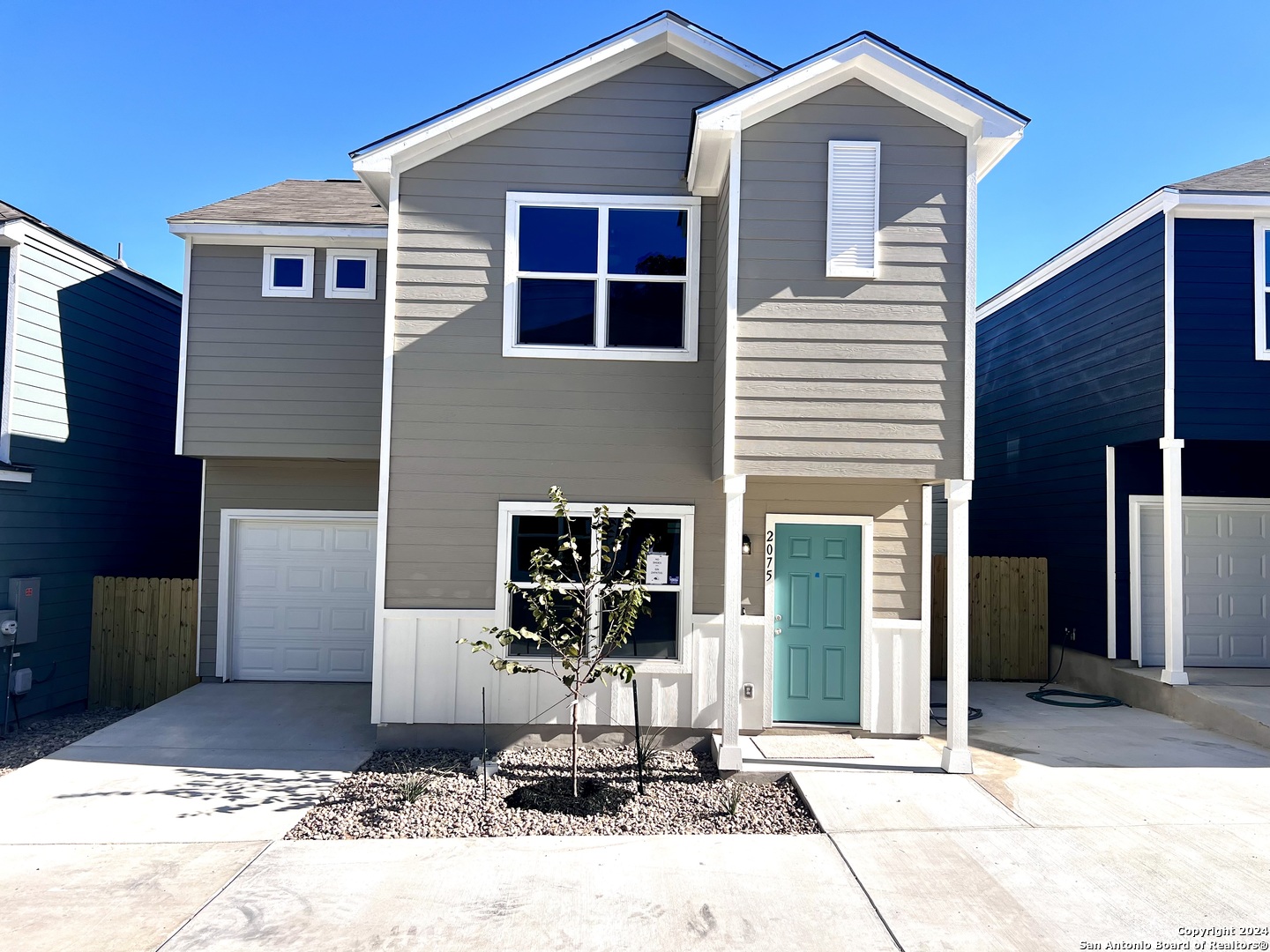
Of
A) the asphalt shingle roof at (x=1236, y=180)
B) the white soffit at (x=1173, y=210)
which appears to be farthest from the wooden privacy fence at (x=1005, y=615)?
the asphalt shingle roof at (x=1236, y=180)

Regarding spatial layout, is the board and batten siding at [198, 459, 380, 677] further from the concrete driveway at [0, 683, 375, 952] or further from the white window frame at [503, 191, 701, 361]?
the white window frame at [503, 191, 701, 361]

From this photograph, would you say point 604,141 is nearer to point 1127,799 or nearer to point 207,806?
point 207,806

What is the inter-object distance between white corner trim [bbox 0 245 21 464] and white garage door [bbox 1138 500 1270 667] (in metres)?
12.8

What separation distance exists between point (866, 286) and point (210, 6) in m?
10.2

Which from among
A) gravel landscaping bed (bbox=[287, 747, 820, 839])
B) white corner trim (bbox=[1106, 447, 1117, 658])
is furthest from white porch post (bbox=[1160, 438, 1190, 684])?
gravel landscaping bed (bbox=[287, 747, 820, 839])

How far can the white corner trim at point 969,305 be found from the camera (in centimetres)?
630

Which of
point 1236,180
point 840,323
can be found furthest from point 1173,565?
point 840,323

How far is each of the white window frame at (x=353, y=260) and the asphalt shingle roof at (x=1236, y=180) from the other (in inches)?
350

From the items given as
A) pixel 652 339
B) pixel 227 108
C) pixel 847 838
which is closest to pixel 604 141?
pixel 652 339

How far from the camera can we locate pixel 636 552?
726cm

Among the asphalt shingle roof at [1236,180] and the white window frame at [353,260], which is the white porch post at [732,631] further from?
the asphalt shingle roof at [1236,180]

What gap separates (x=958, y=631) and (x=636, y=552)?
9.10ft

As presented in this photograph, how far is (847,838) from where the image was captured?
17.0 ft

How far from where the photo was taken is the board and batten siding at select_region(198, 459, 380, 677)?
9.48 metres
